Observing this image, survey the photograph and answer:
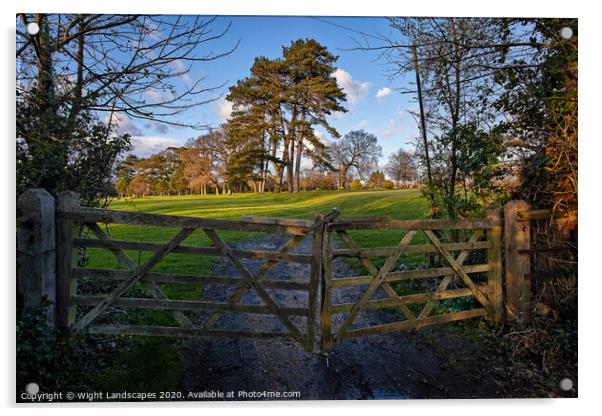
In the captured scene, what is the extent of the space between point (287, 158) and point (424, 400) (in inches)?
102

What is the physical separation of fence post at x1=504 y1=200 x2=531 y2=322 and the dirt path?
0.81 m

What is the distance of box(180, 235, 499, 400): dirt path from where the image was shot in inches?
92.6

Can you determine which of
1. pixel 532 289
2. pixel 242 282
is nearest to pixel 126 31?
pixel 242 282

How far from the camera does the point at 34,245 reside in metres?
2.24

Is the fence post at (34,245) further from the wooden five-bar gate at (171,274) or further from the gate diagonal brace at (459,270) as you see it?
the gate diagonal brace at (459,270)

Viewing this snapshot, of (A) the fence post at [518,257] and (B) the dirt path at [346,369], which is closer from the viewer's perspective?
(B) the dirt path at [346,369]

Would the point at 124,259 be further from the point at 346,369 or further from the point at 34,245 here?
the point at 346,369

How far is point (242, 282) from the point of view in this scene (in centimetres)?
250

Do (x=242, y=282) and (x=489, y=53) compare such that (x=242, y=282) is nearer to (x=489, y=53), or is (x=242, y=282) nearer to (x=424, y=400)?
(x=424, y=400)

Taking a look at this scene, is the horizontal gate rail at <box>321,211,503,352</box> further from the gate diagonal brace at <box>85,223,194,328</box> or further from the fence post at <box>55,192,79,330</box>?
the fence post at <box>55,192,79,330</box>

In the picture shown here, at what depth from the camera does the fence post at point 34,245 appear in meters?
2.24

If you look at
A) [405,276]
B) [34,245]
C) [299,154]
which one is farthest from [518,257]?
[34,245]

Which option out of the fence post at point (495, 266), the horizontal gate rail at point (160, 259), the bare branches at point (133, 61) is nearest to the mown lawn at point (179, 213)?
the horizontal gate rail at point (160, 259)

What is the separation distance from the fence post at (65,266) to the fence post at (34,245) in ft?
0.27
